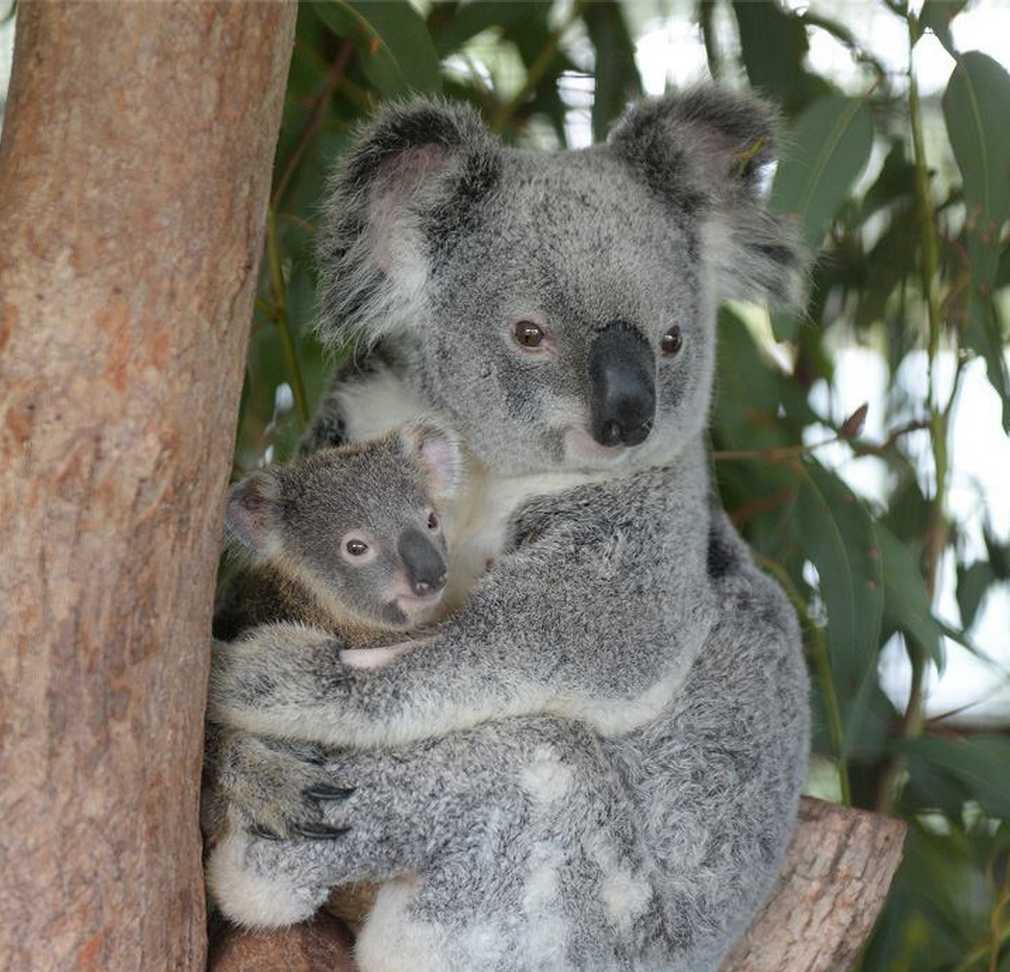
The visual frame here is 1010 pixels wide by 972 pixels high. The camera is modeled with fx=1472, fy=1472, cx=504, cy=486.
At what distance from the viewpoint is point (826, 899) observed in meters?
2.65

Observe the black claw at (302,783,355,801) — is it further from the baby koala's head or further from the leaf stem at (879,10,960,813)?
the leaf stem at (879,10,960,813)

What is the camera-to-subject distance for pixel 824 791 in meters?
4.25

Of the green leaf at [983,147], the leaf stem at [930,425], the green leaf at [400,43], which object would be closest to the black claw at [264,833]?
the green leaf at [400,43]

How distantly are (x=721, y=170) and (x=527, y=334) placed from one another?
0.56m

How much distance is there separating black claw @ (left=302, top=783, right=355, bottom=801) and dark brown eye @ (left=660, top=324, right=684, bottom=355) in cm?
86

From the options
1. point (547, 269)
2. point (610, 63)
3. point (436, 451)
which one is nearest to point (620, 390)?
point (547, 269)

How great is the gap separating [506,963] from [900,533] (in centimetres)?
209

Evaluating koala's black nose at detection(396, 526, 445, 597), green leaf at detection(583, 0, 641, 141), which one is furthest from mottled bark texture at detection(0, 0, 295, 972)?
green leaf at detection(583, 0, 641, 141)

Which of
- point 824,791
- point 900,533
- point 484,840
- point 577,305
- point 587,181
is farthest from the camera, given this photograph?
point 824,791

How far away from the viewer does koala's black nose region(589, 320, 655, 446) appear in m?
2.19

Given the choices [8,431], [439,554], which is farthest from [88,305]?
[439,554]

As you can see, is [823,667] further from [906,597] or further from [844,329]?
[844,329]

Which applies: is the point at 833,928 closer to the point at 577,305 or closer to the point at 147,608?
the point at 577,305

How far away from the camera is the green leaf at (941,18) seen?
2801 mm
